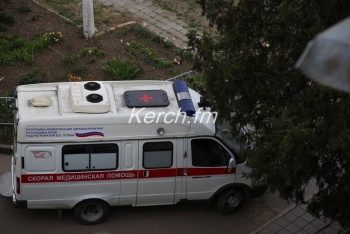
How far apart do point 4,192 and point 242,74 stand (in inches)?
186

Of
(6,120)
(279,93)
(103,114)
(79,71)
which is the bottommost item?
(6,120)

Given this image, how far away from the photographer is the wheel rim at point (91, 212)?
908 centimetres

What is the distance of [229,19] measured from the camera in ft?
23.8

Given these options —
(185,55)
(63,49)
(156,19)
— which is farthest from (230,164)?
(156,19)

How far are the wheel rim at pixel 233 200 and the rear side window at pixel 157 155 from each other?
1337 millimetres

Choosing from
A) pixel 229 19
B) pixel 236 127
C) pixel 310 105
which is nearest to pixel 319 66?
pixel 310 105

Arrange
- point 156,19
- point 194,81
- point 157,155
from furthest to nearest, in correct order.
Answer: point 156,19
point 194,81
point 157,155

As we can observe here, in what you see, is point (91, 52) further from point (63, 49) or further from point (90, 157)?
point (90, 157)

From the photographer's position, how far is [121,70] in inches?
498

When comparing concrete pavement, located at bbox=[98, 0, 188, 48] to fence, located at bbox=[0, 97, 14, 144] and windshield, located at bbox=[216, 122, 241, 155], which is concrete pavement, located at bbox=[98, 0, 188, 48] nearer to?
fence, located at bbox=[0, 97, 14, 144]

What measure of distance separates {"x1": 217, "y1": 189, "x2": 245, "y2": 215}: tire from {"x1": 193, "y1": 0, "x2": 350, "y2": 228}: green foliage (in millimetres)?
2224

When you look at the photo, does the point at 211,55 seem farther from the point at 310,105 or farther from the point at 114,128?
the point at 114,128

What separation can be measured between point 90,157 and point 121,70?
441cm

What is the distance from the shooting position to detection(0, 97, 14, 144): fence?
11.0 meters
